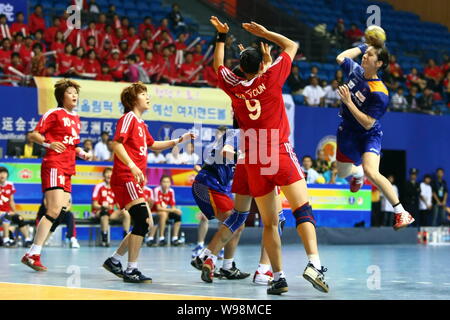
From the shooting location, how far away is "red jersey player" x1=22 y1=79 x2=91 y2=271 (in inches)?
383

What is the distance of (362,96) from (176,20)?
13.2m

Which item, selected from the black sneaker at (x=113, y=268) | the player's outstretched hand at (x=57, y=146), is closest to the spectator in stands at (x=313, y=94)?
the player's outstretched hand at (x=57, y=146)

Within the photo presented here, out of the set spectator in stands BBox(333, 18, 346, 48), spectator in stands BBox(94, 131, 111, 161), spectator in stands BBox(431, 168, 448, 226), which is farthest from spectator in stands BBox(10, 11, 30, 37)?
spectator in stands BBox(431, 168, 448, 226)

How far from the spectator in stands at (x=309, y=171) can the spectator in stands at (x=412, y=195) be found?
141 inches

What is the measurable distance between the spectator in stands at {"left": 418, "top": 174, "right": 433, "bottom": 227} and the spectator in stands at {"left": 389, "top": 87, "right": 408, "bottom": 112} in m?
2.11

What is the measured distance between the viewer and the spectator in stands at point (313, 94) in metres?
21.2

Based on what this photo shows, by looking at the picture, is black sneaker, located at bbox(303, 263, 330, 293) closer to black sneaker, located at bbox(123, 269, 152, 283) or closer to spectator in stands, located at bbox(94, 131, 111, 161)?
black sneaker, located at bbox(123, 269, 152, 283)

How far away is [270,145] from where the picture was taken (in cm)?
738

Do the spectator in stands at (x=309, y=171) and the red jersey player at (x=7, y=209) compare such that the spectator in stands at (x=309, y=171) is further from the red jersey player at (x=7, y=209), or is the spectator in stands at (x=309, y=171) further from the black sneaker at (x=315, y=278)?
the black sneaker at (x=315, y=278)

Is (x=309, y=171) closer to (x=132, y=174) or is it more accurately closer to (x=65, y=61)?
(x=65, y=61)

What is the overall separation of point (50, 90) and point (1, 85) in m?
1.03

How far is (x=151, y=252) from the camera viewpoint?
14266mm

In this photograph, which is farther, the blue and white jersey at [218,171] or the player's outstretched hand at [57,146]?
the player's outstretched hand at [57,146]

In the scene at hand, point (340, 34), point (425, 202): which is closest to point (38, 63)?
point (340, 34)
